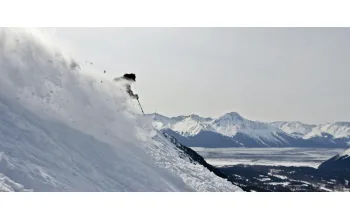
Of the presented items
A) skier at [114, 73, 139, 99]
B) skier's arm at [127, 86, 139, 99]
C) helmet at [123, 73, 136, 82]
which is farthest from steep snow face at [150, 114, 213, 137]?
helmet at [123, 73, 136, 82]

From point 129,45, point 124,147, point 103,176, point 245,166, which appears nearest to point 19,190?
point 103,176

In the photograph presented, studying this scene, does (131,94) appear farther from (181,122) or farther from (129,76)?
(181,122)

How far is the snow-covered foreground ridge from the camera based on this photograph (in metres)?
12.9

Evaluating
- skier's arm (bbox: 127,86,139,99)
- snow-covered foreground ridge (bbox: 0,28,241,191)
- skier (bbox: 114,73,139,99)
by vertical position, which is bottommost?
snow-covered foreground ridge (bbox: 0,28,241,191)

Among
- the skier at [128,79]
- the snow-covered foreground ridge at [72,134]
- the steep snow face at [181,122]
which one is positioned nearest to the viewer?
the snow-covered foreground ridge at [72,134]

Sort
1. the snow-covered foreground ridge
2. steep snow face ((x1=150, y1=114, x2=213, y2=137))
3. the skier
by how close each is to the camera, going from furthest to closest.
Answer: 1. steep snow face ((x1=150, y1=114, x2=213, y2=137))
2. the skier
3. the snow-covered foreground ridge

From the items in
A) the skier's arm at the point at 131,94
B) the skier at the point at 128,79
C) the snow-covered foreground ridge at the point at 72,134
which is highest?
the skier at the point at 128,79

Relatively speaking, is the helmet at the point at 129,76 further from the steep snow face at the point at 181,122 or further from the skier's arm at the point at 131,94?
the steep snow face at the point at 181,122

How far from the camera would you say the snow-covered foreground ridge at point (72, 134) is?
12906 mm

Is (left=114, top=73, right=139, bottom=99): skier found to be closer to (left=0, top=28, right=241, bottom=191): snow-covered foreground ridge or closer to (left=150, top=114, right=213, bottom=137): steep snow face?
(left=0, top=28, right=241, bottom=191): snow-covered foreground ridge

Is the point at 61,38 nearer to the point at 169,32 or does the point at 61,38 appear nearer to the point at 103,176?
the point at 169,32

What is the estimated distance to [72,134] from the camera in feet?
49.9

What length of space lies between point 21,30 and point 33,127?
14.3 ft

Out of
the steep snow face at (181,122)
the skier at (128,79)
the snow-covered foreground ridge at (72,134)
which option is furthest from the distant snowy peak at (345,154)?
the skier at (128,79)
